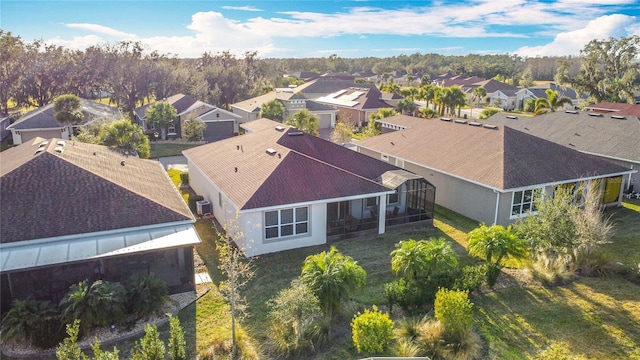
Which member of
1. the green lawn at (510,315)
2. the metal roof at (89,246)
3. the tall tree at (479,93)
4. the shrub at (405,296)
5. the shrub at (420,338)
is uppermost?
the tall tree at (479,93)

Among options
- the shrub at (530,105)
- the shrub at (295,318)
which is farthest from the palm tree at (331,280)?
the shrub at (530,105)

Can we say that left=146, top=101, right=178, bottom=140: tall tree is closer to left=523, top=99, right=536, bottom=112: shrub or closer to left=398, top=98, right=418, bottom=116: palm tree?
left=398, top=98, right=418, bottom=116: palm tree

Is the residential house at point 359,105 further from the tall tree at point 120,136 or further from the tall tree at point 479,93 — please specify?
the tall tree at point 479,93

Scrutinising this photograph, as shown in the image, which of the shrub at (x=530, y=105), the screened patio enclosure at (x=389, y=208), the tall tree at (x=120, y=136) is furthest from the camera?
the shrub at (x=530, y=105)

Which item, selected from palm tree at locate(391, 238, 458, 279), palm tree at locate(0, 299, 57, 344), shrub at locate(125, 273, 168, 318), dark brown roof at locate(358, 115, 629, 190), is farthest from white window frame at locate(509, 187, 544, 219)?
palm tree at locate(0, 299, 57, 344)

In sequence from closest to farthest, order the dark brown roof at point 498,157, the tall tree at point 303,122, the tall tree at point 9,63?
the dark brown roof at point 498,157, the tall tree at point 303,122, the tall tree at point 9,63

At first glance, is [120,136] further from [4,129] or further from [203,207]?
[4,129]
